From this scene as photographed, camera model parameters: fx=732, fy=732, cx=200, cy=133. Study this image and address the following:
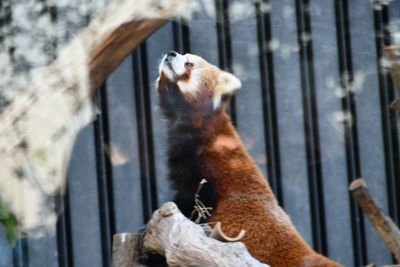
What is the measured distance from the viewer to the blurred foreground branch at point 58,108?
3.15 metres

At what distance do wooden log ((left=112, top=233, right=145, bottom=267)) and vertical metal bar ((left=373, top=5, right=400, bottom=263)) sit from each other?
6.59ft

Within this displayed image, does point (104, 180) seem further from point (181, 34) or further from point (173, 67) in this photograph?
point (173, 67)

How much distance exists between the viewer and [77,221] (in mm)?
3516

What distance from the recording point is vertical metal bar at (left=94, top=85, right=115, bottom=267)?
3.51 m

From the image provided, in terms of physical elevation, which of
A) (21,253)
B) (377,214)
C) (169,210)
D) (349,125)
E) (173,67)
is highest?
(173,67)

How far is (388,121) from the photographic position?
150 inches

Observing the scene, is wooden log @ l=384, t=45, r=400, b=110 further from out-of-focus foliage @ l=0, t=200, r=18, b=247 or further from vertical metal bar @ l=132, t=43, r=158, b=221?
out-of-focus foliage @ l=0, t=200, r=18, b=247

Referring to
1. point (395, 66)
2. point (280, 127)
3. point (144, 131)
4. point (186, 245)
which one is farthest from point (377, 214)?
point (186, 245)

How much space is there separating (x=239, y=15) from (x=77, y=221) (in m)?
1.27

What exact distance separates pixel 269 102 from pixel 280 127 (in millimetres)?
141

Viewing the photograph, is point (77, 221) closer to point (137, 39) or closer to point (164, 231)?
point (137, 39)

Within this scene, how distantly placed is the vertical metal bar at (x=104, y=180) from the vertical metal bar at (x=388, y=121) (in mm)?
1407

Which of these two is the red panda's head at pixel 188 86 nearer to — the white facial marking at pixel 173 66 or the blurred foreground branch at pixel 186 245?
the white facial marking at pixel 173 66

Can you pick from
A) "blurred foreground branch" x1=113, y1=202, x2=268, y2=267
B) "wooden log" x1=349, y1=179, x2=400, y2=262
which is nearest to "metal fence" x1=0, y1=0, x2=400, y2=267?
"wooden log" x1=349, y1=179, x2=400, y2=262
